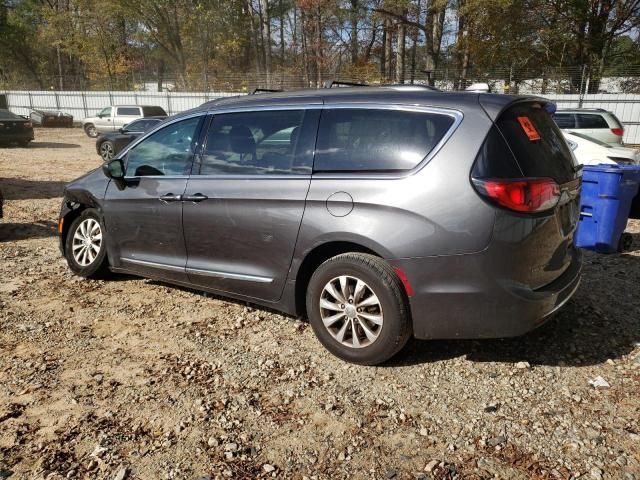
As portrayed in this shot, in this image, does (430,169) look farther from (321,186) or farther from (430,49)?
(430,49)

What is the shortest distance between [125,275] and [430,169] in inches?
139

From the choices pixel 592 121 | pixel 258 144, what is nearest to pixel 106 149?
pixel 592 121

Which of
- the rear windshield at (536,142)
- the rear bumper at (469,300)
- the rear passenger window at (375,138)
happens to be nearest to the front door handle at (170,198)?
the rear passenger window at (375,138)

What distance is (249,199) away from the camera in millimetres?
3682

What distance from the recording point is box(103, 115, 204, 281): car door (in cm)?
417

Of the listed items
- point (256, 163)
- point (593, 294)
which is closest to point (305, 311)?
point (256, 163)

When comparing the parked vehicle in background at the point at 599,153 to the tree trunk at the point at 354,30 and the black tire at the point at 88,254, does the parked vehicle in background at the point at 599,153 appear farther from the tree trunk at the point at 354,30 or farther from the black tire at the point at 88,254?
the tree trunk at the point at 354,30

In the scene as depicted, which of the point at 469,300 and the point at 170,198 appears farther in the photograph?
the point at 170,198

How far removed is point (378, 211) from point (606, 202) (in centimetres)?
365

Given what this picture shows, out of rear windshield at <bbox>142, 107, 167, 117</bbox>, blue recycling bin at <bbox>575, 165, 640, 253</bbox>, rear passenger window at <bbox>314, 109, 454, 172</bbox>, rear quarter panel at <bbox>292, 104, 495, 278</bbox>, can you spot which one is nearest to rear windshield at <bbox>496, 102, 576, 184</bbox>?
rear quarter panel at <bbox>292, 104, 495, 278</bbox>

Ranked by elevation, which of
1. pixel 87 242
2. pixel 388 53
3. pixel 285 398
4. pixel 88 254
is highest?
pixel 388 53

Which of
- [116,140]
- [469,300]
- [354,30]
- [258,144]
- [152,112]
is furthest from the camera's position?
[354,30]

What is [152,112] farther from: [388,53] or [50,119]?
[388,53]

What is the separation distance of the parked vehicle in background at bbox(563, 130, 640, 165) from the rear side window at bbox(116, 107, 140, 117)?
68.3 ft
